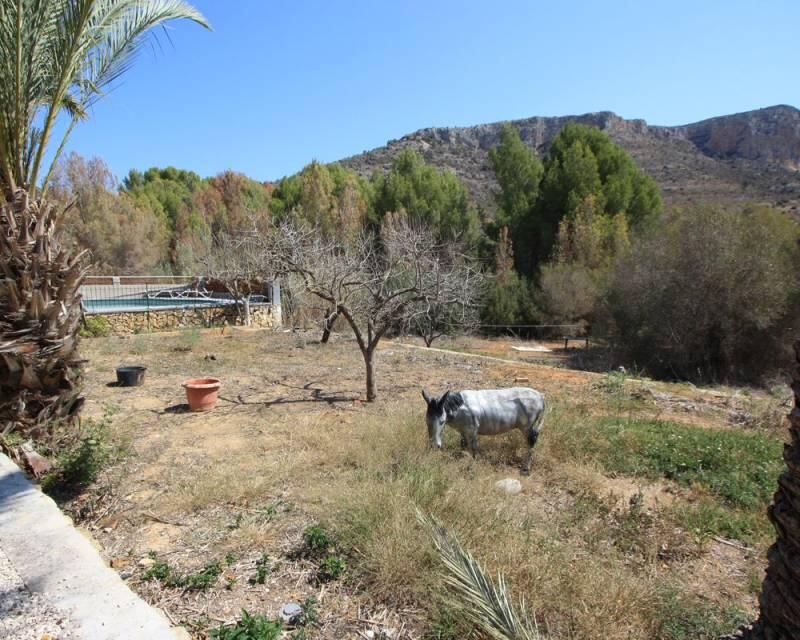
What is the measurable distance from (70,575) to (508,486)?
3082mm

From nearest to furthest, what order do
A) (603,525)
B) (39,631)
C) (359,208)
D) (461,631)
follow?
(39,631) → (461,631) → (603,525) → (359,208)

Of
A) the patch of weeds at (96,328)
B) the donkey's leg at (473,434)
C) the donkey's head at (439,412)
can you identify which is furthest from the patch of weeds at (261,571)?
the patch of weeds at (96,328)

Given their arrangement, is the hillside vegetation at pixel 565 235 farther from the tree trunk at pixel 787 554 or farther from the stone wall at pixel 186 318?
the tree trunk at pixel 787 554

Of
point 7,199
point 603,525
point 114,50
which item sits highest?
point 114,50

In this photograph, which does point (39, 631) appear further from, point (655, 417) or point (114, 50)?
point (655, 417)

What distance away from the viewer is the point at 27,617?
2.15m

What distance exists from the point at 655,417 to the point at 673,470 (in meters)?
1.99

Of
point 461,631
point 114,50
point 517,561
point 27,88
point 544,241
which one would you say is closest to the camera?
point 461,631

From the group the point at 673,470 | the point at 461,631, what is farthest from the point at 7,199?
the point at 673,470

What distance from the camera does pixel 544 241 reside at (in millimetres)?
26203

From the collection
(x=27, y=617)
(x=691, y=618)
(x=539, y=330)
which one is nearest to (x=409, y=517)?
(x=691, y=618)

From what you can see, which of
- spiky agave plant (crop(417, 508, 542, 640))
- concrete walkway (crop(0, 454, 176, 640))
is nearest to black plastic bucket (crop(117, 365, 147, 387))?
concrete walkway (crop(0, 454, 176, 640))

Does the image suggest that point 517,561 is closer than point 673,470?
Yes

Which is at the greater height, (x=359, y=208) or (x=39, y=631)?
(x=359, y=208)
